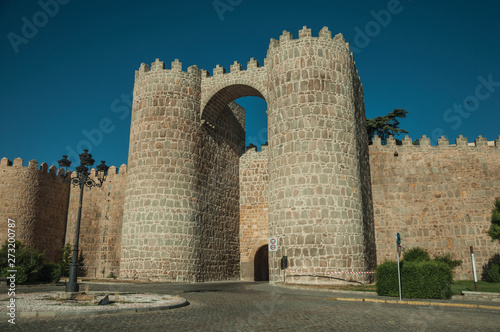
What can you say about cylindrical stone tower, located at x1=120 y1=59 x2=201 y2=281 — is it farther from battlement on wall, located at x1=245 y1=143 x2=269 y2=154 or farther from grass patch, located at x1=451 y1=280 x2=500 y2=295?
grass patch, located at x1=451 y1=280 x2=500 y2=295

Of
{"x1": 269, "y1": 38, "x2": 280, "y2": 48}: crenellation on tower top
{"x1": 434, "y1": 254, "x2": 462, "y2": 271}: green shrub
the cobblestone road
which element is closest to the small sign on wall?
the cobblestone road

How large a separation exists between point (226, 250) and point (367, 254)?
9.02 m

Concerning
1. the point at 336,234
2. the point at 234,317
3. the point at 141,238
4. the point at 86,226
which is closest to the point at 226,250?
the point at 141,238

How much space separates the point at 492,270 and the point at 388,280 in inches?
437

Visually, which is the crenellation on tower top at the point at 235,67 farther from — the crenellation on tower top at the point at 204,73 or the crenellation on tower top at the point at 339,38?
the crenellation on tower top at the point at 339,38

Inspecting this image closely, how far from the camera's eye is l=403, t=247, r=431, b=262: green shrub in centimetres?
2077

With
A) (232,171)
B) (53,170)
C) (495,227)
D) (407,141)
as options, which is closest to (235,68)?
(232,171)

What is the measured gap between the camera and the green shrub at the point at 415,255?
20.8 m

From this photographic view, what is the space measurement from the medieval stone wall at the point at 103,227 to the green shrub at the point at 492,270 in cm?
2256

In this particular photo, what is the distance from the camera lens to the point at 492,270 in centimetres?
2047

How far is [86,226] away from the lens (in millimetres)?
29172

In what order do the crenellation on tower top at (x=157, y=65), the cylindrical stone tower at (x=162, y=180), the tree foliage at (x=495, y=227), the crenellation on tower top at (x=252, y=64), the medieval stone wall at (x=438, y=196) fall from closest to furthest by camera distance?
the tree foliage at (x=495, y=227), the cylindrical stone tower at (x=162, y=180), the medieval stone wall at (x=438, y=196), the crenellation on tower top at (x=157, y=65), the crenellation on tower top at (x=252, y=64)

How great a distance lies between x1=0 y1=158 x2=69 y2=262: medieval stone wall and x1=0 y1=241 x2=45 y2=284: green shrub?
978cm

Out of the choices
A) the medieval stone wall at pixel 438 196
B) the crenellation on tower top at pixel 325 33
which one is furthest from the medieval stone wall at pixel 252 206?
the crenellation on tower top at pixel 325 33
